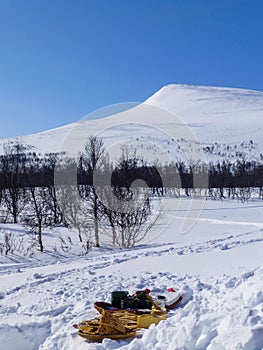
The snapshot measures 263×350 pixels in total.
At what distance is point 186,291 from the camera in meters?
7.73

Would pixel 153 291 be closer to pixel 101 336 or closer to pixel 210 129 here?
pixel 101 336

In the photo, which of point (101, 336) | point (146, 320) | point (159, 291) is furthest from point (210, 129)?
point (101, 336)

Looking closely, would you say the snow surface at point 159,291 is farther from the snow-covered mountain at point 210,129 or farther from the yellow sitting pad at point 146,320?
the snow-covered mountain at point 210,129

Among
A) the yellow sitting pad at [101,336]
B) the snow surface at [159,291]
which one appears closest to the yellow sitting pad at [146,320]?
the snow surface at [159,291]

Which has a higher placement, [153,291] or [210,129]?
[210,129]

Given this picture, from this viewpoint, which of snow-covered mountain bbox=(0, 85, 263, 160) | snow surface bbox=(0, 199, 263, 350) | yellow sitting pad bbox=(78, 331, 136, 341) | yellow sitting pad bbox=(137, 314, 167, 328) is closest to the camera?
snow surface bbox=(0, 199, 263, 350)

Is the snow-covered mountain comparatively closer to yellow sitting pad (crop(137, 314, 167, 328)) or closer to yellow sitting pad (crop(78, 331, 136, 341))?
yellow sitting pad (crop(137, 314, 167, 328))

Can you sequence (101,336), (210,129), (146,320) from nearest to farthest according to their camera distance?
(101,336), (146,320), (210,129)

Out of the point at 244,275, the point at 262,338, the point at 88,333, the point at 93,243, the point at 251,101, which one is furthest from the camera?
the point at 251,101

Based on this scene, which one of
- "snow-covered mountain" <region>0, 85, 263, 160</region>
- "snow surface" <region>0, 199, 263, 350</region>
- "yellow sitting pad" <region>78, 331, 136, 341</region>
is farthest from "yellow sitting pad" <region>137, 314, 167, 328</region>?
"snow-covered mountain" <region>0, 85, 263, 160</region>

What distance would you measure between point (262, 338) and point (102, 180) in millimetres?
16785

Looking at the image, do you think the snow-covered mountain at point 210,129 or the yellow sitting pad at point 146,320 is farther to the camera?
the snow-covered mountain at point 210,129

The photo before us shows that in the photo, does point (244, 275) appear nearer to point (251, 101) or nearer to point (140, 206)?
point (140, 206)

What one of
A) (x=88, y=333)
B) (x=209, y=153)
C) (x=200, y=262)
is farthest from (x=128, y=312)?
(x=209, y=153)
